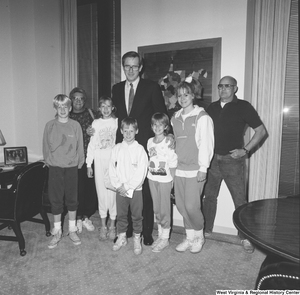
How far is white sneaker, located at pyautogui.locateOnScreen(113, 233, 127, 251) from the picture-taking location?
105 inches

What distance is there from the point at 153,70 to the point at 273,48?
4.09ft

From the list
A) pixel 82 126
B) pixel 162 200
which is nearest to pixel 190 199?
pixel 162 200

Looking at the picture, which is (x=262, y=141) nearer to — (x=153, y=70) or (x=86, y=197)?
(x=153, y=70)

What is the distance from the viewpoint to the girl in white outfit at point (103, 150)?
9.11 feet

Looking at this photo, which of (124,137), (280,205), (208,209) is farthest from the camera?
(208,209)

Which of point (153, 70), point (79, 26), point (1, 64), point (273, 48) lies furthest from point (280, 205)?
point (1, 64)

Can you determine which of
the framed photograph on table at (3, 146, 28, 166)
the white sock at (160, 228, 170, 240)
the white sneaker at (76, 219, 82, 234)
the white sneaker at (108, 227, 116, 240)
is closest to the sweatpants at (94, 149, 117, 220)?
the white sneaker at (108, 227, 116, 240)

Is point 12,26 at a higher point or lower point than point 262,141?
higher

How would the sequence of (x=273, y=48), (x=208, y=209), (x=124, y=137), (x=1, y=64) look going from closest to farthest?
(x=124, y=137) < (x=273, y=48) < (x=208, y=209) < (x=1, y=64)

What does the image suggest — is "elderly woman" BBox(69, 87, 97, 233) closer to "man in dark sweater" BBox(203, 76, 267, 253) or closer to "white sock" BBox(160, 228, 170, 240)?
"white sock" BBox(160, 228, 170, 240)

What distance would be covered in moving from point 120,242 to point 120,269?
0.37 meters

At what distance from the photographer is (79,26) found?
12.5ft

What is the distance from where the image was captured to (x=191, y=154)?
99.2 inches

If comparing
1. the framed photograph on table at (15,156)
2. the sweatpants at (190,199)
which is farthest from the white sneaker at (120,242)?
the framed photograph on table at (15,156)
